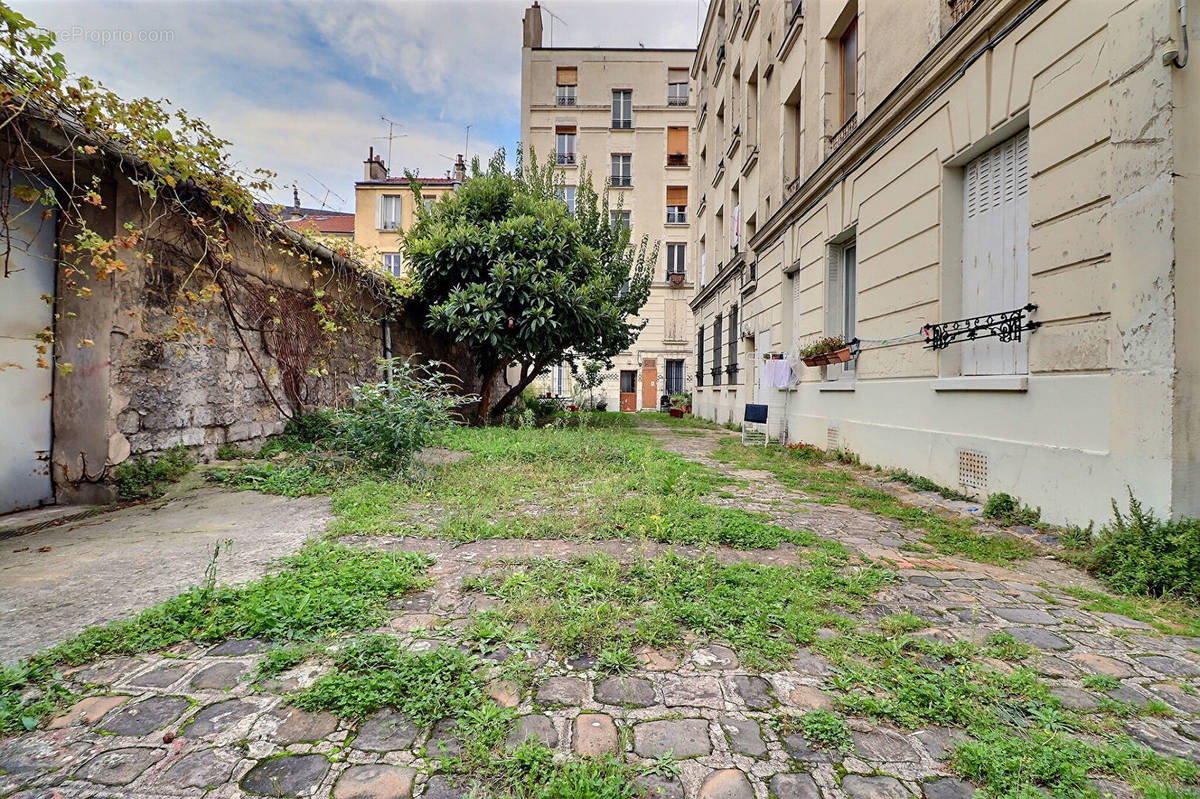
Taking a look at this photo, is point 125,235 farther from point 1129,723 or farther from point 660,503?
point 1129,723

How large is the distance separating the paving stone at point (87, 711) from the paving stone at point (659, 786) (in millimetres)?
1603

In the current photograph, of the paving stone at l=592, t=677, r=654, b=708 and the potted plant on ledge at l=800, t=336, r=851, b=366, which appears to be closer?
the paving stone at l=592, t=677, r=654, b=708

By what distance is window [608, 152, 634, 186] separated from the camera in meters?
23.4

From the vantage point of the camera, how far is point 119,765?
1.34 meters

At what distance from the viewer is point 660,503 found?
156 inches

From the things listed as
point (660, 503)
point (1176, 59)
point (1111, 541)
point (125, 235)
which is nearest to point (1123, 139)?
point (1176, 59)

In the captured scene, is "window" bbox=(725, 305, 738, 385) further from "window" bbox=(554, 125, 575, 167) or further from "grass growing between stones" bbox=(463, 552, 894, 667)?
"window" bbox=(554, 125, 575, 167)

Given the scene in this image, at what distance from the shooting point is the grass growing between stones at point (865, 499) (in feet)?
10.6

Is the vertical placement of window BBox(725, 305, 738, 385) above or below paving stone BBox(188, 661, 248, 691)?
above

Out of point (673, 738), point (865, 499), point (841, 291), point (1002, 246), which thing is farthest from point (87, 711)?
point (841, 291)

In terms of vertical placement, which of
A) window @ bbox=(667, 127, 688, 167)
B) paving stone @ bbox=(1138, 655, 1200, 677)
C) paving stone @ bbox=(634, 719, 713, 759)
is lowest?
paving stone @ bbox=(1138, 655, 1200, 677)

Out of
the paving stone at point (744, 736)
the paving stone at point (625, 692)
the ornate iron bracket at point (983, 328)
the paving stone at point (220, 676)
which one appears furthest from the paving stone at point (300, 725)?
the ornate iron bracket at point (983, 328)

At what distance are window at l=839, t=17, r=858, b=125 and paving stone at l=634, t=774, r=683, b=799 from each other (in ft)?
28.1

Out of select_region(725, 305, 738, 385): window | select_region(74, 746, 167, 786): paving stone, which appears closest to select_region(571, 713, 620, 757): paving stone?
select_region(74, 746, 167, 786): paving stone
